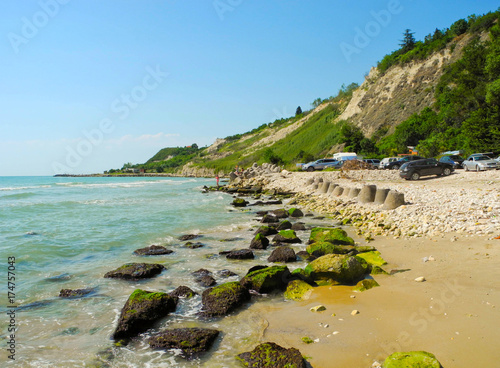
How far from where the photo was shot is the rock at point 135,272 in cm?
981

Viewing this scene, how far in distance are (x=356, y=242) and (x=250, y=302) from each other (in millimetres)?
6184

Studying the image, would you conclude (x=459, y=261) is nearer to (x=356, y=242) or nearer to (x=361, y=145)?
(x=356, y=242)

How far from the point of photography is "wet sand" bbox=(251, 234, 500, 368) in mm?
4988

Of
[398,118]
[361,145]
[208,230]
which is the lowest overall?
[208,230]

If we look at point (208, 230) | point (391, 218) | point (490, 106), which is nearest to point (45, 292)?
point (208, 230)

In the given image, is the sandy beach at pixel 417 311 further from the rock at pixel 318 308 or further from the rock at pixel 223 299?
the rock at pixel 223 299

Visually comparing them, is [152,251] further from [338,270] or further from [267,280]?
[338,270]

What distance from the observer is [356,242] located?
12.3m

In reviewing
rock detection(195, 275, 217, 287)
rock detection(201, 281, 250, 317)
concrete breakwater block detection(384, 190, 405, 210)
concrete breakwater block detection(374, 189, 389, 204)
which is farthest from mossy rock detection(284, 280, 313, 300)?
concrete breakwater block detection(374, 189, 389, 204)

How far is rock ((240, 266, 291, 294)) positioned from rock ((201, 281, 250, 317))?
1.33ft

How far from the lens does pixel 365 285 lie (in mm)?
7770

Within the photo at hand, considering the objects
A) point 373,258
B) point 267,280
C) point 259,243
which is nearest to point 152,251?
point 259,243

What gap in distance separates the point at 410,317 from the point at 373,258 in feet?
12.0

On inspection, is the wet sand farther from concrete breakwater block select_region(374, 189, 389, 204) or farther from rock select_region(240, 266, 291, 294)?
concrete breakwater block select_region(374, 189, 389, 204)
